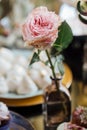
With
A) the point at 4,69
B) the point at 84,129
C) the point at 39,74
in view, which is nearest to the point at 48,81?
the point at 39,74

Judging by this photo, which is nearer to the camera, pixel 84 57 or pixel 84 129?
pixel 84 129

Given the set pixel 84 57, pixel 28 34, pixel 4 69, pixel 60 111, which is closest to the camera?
pixel 28 34

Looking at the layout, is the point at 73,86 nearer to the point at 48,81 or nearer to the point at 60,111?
the point at 48,81

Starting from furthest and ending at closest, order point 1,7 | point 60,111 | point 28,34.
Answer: point 1,7 → point 60,111 → point 28,34

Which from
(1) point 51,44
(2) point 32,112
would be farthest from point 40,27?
(2) point 32,112

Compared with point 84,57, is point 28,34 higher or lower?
higher

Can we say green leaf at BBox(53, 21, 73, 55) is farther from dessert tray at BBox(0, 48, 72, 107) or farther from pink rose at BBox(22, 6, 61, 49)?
dessert tray at BBox(0, 48, 72, 107)

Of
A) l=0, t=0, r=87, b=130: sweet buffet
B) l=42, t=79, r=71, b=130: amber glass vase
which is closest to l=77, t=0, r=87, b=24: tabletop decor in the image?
l=0, t=0, r=87, b=130: sweet buffet

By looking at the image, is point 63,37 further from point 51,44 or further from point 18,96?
point 18,96
